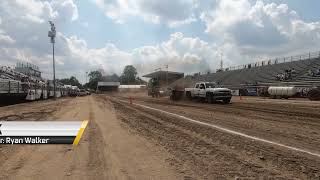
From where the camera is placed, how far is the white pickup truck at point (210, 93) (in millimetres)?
Result: 34594

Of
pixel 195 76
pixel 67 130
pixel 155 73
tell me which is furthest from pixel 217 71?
pixel 67 130

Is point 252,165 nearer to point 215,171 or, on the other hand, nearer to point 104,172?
point 215,171

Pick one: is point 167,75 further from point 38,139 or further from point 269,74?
point 38,139

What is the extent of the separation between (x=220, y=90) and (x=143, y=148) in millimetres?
25945

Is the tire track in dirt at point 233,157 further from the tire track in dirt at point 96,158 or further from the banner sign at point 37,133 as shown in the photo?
the banner sign at point 37,133

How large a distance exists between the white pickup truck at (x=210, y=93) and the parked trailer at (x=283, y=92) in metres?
16.1

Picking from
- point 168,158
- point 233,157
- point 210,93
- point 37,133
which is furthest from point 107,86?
point 37,133

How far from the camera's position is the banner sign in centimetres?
538

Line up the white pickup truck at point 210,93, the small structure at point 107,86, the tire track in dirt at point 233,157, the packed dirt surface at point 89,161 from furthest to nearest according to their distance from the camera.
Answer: the small structure at point 107,86 → the white pickup truck at point 210,93 → the tire track in dirt at point 233,157 → the packed dirt surface at point 89,161

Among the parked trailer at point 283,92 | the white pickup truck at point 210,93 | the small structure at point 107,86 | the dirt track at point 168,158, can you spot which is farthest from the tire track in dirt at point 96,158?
the small structure at point 107,86

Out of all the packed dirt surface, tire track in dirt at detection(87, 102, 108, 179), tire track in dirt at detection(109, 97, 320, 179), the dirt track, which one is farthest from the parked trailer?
the packed dirt surface

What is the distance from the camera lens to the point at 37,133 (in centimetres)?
540

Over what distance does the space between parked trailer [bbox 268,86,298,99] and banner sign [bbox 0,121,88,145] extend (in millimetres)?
47273

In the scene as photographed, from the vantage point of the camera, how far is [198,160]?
796 centimetres
